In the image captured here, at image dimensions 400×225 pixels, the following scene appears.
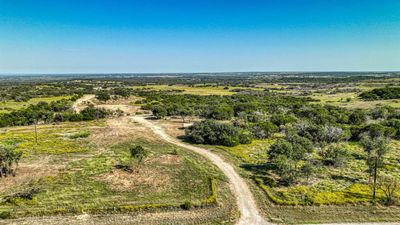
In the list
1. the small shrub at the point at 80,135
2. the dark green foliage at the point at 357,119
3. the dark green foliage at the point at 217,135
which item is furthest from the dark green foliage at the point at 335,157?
the small shrub at the point at 80,135

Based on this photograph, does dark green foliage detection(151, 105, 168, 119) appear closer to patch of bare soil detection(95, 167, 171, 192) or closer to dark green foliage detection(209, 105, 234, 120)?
dark green foliage detection(209, 105, 234, 120)

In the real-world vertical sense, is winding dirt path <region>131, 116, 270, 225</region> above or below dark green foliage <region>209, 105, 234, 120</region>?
below

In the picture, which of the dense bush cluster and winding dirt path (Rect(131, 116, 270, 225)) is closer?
winding dirt path (Rect(131, 116, 270, 225))

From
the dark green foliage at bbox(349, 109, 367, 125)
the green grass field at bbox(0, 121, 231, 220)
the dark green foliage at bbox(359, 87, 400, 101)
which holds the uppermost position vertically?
the dark green foliage at bbox(359, 87, 400, 101)

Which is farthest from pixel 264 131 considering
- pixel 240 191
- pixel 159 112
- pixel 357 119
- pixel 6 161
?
pixel 6 161

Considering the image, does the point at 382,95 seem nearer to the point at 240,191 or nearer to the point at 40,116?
the point at 240,191

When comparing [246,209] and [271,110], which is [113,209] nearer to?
[246,209]

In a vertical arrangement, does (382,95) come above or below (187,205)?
above

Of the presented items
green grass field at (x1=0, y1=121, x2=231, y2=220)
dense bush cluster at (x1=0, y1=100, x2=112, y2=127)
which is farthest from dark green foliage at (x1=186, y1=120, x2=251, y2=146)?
dense bush cluster at (x1=0, y1=100, x2=112, y2=127)

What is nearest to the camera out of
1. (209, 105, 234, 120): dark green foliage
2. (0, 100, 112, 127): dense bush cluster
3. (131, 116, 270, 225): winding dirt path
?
(131, 116, 270, 225): winding dirt path

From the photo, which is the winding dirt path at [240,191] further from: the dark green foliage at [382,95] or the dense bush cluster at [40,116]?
the dark green foliage at [382,95]
